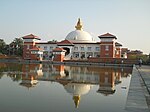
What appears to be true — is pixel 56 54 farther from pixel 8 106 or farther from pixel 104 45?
pixel 8 106

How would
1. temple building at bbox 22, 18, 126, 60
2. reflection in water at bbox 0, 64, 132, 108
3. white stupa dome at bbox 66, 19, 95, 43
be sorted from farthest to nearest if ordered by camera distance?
1. white stupa dome at bbox 66, 19, 95, 43
2. temple building at bbox 22, 18, 126, 60
3. reflection in water at bbox 0, 64, 132, 108

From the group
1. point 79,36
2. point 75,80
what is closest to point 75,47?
point 79,36

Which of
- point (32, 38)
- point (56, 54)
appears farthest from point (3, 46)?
point (56, 54)

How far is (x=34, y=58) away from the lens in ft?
163

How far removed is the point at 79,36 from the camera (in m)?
61.5

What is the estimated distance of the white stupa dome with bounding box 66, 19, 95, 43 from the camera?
60.8 metres

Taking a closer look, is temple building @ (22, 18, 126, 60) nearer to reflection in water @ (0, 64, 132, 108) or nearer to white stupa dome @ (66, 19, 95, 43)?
white stupa dome @ (66, 19, 95, 43)

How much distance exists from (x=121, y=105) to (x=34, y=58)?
44.3m

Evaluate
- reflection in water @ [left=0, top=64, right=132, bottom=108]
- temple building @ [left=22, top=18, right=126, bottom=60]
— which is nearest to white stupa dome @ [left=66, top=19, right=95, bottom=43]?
temple building @ [left=22, top=18, right=126, bottom=60]

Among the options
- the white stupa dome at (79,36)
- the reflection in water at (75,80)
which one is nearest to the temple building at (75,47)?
the white stupa dome at (79,36)

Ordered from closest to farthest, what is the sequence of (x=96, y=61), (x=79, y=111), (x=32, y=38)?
(x=79, y=111)
(x=96, y=61)
(x=32, y=38)

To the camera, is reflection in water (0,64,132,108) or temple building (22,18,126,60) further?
temple building (22,18,126,60)

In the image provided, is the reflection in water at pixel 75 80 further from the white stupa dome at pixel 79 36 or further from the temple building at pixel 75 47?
the white stupa dome at pixel 79 36

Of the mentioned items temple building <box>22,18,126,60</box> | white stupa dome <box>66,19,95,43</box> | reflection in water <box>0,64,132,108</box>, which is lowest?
reflection in water <box>0,64,132,108</box>
